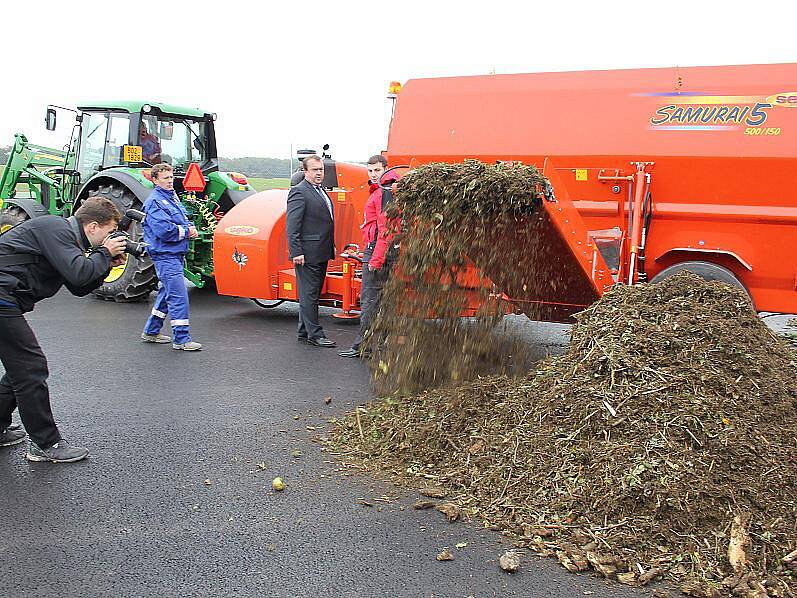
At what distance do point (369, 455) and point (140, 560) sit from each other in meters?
1.59

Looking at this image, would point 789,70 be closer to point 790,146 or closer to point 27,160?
point 790,146

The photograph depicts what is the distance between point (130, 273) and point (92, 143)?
85.6 inches

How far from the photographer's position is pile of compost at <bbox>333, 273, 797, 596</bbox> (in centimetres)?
346

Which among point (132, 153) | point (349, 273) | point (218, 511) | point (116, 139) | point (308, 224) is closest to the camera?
point (218, 511)

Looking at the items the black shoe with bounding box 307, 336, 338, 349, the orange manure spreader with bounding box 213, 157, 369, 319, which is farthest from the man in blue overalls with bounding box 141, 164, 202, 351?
the orange manure spreader with bounding box 213, 157, 369, 319

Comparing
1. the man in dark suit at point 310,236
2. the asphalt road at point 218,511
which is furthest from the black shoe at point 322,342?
the asphalt road at point 218,511

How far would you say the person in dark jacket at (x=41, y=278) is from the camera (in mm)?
4402

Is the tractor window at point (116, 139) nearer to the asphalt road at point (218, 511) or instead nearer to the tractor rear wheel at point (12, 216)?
the tractor rear wheel at point (12, 216)

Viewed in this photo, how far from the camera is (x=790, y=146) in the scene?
609 centimetres

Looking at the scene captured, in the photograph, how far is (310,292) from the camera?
766 cm

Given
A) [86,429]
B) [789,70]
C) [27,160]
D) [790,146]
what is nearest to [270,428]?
[86,429]

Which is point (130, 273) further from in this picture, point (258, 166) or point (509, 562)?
point (258, 166)

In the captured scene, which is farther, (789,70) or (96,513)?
(789,70)

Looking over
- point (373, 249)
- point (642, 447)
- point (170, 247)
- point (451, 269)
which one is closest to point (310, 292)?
point (373, 249)
